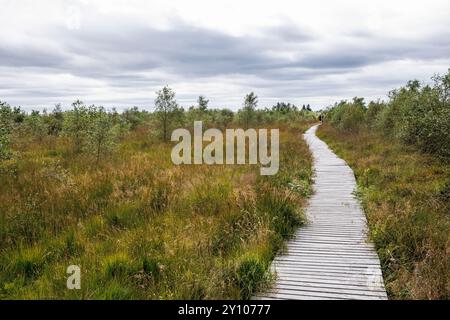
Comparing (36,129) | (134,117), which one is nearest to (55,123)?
(36,129)

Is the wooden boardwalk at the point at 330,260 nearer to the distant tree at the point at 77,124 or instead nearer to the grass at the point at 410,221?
the grass at the point at 410,221

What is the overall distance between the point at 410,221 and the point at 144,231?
13.5ft

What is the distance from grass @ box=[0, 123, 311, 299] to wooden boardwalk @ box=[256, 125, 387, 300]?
264 mm

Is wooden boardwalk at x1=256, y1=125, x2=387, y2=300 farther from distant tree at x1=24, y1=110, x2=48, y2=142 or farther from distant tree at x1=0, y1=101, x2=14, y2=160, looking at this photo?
distant tree at x1=24, y1=110, x2=48, y2=142

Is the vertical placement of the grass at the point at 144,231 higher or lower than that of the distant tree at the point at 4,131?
lower

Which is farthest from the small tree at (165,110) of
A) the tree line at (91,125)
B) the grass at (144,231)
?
the grass at (144,231)

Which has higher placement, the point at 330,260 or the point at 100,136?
the point at 100,136

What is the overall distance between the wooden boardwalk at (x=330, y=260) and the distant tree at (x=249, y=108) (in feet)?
74.3

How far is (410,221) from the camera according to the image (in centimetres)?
600

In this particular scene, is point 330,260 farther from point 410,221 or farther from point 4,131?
point 4,131

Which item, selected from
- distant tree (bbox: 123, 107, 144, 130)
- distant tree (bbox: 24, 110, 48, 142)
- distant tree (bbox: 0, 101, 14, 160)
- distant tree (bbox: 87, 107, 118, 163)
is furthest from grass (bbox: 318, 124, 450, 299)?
distant tree (bbox: 123, 107, 144, 130)

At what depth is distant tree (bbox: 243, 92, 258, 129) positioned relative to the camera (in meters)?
30.5

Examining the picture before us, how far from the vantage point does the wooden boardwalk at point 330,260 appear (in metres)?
4.39

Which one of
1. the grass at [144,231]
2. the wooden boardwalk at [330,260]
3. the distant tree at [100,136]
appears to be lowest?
the wooden boardwalk at [330,260]
